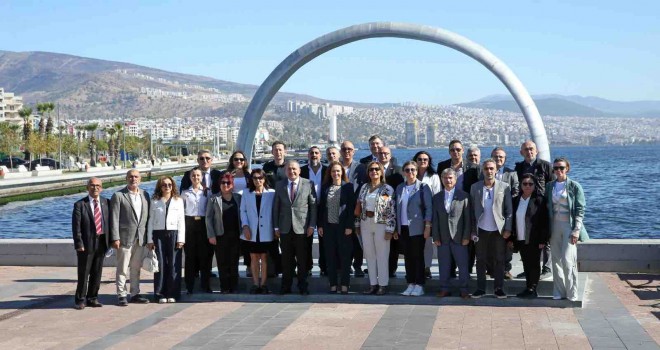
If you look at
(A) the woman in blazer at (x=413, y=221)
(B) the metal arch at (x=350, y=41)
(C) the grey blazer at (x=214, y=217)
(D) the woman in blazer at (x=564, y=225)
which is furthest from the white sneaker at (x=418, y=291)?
(B) the metal arch at (x=350, y=41)

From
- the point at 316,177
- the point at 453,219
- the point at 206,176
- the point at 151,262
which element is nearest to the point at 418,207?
the point at 453,219

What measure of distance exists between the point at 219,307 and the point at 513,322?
345cm

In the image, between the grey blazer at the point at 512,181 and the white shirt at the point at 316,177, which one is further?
the white shirt at the point at 316,177

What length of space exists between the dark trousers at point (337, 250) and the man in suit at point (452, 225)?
1080mm

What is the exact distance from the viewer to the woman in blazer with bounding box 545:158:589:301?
10258 mm

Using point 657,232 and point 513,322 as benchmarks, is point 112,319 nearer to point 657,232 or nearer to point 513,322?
point 513,322

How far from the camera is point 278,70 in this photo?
1516 centimetres

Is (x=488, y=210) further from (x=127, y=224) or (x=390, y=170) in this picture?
(x=127, y=224)

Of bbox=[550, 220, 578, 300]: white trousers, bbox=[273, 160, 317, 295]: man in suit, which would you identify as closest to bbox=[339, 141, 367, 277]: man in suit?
bbox=[273, 160, 317, 295]: man in suit

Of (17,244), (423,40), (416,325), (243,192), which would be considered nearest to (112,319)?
(243,192)

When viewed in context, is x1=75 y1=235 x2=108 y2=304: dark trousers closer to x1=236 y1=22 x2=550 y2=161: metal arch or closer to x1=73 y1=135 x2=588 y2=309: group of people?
x1=73 y1=135 x2=588 y2=309: group of people

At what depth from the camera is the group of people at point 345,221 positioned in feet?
34.4

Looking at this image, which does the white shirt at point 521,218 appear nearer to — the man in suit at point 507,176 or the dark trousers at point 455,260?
the man in suit at point 507,176

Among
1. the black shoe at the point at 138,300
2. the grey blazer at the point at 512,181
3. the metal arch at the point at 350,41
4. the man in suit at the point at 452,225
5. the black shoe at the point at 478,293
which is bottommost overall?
the black shoe at the point at 138,300
